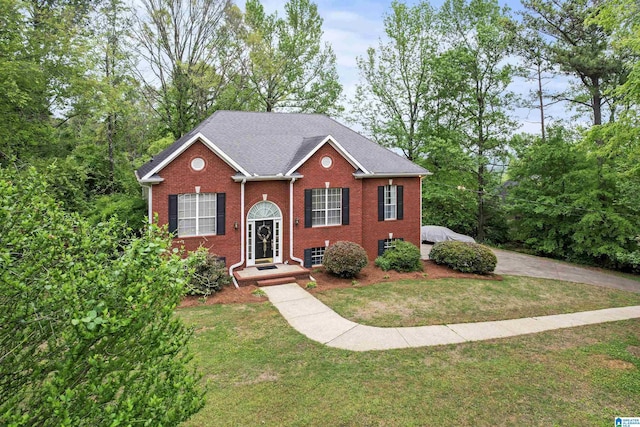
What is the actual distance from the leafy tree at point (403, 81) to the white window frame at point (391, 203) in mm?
10305

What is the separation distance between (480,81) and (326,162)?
17197 millimetres

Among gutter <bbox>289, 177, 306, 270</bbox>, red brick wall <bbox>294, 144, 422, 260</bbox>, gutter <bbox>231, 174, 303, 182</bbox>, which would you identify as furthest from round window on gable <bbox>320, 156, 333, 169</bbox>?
gutter <bbox>289, 177, 306, 270</bbox>

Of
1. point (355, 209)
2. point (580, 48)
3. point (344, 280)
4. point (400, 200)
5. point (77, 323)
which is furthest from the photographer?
point (580, 48)

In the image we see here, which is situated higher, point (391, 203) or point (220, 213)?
point (391, 203)

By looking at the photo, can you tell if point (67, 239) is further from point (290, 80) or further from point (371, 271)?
point (290, 80)

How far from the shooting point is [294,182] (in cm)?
1673

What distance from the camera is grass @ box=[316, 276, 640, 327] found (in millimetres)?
11703

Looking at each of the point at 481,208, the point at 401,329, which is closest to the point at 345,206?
the point at 401,329

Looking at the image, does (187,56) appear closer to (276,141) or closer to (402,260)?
(276,141)

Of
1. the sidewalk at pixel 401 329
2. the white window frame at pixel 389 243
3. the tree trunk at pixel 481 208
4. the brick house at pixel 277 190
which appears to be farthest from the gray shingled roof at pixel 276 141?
the tree trunk at pixel 481 208

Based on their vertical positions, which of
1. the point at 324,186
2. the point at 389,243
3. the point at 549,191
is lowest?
the point at 389,243

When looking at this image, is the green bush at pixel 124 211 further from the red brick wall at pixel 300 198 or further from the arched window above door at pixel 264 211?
the arched window above door at pixel 264 211

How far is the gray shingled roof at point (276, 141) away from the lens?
17.0 metres

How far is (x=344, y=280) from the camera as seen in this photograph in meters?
15.6
